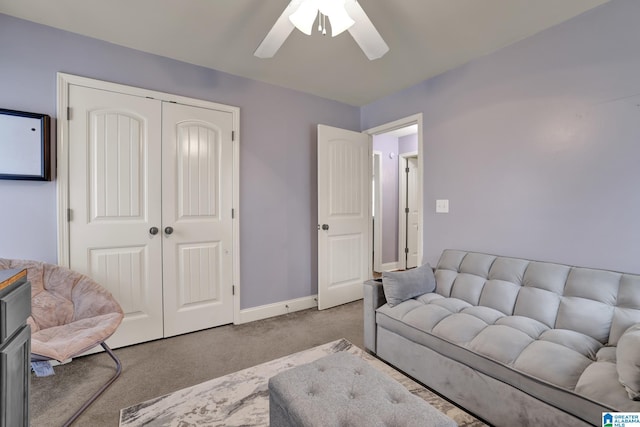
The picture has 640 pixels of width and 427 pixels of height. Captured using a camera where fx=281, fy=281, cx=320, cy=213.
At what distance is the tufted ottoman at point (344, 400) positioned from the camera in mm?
1000

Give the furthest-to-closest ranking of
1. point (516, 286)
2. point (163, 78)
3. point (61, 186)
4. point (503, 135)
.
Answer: point (163, 78) < point (503, 135) < point (61, 186) < point (516, 286)

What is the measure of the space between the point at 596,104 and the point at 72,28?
3726 millimetres

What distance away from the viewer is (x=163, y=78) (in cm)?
249

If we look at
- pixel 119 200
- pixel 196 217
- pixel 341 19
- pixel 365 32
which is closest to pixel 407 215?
pixel 196 217

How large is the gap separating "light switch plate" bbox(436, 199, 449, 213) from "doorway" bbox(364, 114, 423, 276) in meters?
1.95

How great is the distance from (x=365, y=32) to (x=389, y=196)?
3699 millimetres

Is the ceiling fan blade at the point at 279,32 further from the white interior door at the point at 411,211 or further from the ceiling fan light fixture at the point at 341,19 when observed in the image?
the white interior door at the point at 411,211

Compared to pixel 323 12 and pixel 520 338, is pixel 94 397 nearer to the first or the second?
pixel 520 338

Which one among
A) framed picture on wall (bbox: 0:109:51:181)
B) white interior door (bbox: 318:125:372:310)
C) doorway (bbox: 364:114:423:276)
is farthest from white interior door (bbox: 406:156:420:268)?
framed picture on wall (bbox: 0:109:51:181)

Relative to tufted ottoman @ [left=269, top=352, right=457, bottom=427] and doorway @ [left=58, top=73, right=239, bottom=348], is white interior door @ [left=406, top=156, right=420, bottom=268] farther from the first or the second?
tufted ottoman @ [left=269, top=352, right=457, bottom=427]

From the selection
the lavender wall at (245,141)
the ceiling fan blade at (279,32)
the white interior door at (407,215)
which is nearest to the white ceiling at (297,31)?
the lavender wall at (245,141)

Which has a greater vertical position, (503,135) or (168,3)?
(168,3)

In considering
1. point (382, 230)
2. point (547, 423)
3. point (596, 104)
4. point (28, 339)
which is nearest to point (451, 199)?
point (596, 104)

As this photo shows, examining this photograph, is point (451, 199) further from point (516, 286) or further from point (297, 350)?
point (297, 350)
